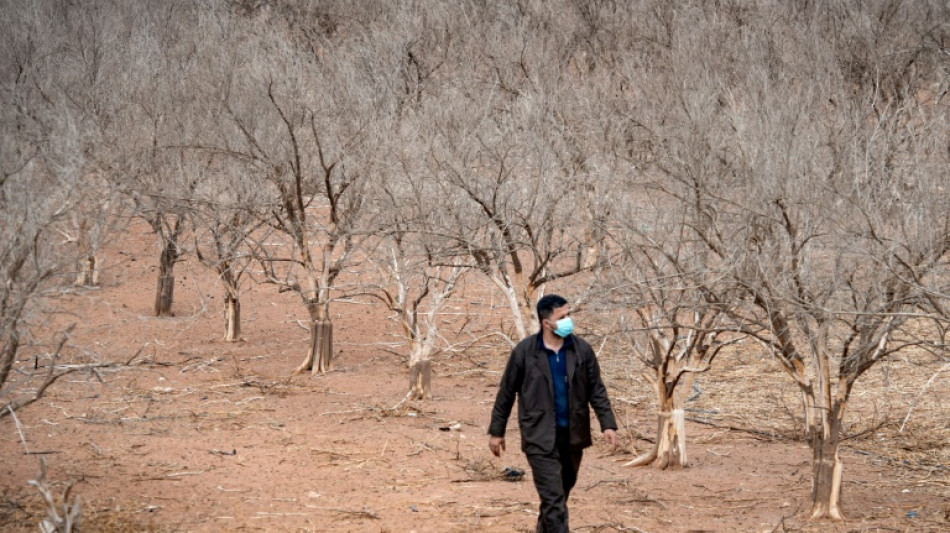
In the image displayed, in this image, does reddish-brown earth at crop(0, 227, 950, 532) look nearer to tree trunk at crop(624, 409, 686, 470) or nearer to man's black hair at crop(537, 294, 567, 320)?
tree trunk at crop(624, 409, 686, 470)

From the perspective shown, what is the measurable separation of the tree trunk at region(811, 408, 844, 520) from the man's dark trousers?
8.43 feet

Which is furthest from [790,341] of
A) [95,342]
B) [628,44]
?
[628,44]

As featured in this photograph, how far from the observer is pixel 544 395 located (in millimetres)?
6270

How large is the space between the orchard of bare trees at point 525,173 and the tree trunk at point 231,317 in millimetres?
37

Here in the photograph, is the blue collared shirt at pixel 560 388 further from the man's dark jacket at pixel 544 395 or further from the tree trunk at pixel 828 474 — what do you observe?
the tree trunk at pixel 828 474

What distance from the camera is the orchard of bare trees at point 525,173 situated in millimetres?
7684

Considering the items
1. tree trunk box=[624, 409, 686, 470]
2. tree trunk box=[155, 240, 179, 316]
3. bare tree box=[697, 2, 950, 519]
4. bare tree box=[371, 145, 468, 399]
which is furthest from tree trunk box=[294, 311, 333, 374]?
bare tree box=[697, 2, 950, 519]

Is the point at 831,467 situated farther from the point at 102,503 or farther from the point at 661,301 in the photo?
the point at 102,503

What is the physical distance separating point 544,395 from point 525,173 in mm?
7241

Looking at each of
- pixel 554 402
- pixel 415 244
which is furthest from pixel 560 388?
pixel 415 244

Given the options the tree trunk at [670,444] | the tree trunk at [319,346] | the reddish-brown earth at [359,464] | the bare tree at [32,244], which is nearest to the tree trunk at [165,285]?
the reddish-brown earth at [359,464]

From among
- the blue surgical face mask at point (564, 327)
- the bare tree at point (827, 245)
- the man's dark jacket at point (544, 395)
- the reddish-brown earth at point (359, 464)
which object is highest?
the bare tree at point (827, 245)

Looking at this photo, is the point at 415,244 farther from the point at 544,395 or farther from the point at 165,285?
the point at 165,285

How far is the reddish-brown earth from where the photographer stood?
26.8 ft
